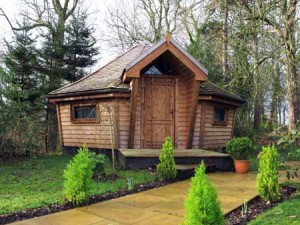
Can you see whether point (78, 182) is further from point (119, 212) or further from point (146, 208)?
point (146, 208)

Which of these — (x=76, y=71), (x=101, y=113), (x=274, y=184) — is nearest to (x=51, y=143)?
(x=76, y=71)

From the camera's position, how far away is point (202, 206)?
2736mm

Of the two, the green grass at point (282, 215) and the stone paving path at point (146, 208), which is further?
the stone paving path at point (146, 208)

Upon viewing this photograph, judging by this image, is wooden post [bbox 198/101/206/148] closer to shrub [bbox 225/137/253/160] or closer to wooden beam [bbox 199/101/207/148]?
wooden beam [bbox 199/101/207/148]

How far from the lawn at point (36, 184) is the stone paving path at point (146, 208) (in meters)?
0.61

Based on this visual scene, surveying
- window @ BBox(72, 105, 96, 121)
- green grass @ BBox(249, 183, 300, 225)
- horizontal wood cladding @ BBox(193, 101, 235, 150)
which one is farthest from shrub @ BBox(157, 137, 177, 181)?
window @ BBox(72, 105, 96, 121)

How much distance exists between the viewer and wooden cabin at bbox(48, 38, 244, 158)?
8.91 metres

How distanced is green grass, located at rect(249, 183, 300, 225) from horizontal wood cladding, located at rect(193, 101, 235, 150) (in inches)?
221

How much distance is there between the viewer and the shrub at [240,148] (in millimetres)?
7098

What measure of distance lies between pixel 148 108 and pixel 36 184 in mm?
4465

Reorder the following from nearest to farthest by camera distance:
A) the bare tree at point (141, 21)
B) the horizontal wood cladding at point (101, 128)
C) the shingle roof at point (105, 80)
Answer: the horizontal wood cladding at point (101, 128) → the shingle roof at point (105, 80) → the bare tree at point (141, 21)

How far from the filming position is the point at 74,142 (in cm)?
1032

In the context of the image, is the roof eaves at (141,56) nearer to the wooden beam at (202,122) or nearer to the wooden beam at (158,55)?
the wooden beam at (158,55)

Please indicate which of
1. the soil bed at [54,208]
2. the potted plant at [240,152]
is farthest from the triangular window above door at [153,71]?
the soil bed at [54,208]
